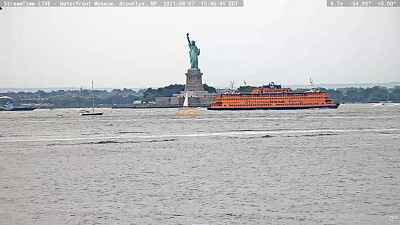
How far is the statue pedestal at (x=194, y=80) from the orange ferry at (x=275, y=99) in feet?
115

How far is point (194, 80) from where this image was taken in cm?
13762

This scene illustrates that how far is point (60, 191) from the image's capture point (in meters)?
16.5

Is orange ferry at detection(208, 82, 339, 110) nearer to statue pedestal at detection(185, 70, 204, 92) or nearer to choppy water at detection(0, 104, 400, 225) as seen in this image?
statue pedestal at detection(185, 70, 204, 92)

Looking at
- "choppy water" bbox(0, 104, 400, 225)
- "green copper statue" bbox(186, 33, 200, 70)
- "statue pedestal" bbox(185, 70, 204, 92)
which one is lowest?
"choppy water" bbox(0, 104, 400, 225)

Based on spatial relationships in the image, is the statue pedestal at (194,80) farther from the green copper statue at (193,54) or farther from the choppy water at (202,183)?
the choppy water at (202,183)

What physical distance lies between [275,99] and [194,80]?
38498 millimetres

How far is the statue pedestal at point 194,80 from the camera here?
449 ft

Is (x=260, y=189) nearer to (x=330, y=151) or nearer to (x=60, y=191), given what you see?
(x=60, y=191)

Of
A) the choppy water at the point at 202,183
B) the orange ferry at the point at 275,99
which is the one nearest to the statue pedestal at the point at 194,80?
the orange ferry at the point at 275,99

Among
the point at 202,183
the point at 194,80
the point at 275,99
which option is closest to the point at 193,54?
the point at 194,80

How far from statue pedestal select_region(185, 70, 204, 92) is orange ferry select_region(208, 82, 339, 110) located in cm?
3491

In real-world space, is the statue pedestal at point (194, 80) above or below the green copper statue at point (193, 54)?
below

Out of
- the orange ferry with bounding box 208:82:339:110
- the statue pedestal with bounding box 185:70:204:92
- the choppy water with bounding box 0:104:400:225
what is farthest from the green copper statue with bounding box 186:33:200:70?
the choppy water with bounding box 0:104:400:225

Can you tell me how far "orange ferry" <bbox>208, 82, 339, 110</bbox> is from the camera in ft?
333
